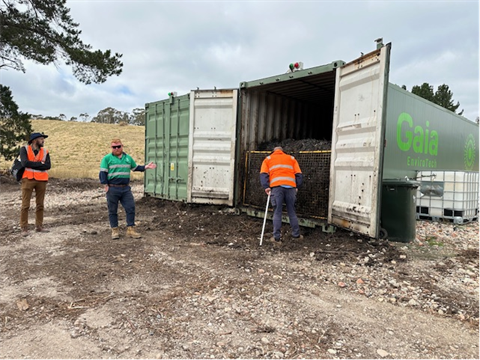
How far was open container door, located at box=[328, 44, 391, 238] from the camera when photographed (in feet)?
15.0

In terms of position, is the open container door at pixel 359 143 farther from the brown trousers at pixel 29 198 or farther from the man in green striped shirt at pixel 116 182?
the brown trousers at pixel 29 198

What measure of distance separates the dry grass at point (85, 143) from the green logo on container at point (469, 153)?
642 inches

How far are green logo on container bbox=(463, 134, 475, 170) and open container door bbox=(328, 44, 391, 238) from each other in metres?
7.88

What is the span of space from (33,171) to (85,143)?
1528 inches

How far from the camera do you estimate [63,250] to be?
16.2 feet

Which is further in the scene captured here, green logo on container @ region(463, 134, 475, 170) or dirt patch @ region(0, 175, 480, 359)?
green logo on container @ region(463, 134, 475, 170)

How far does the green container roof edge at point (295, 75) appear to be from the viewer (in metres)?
5.51

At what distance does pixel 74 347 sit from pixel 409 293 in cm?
326

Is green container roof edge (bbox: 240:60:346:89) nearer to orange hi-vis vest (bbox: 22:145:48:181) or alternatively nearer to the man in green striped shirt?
the man in green striped shirt

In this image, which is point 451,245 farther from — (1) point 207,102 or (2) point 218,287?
(1) point 207,102

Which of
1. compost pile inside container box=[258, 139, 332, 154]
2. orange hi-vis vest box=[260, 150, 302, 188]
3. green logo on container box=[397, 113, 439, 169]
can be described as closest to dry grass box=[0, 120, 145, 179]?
compost pile inside container box=[258, 139, 332, 154]

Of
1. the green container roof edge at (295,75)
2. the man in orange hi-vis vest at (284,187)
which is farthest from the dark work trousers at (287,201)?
the green container roof edge at (295,75)

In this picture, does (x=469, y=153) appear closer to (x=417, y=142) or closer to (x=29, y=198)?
(x=417, y=142)

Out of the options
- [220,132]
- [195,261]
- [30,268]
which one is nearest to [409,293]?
[195,261]
